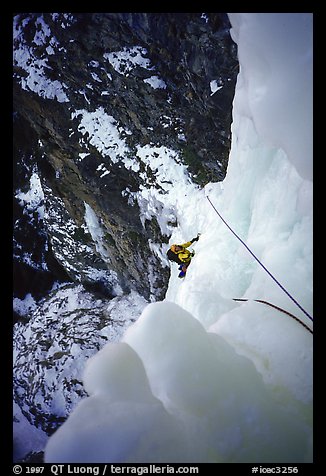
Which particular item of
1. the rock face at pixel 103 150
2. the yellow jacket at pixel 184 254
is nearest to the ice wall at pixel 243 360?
the yellow jacket at pixel 184 254

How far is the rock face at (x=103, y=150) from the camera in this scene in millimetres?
5445

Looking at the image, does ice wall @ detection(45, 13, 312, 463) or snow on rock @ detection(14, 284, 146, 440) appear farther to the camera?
snow on rock @ detection(14, 284, 146, 440)

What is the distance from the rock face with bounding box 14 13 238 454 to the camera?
5.45 m

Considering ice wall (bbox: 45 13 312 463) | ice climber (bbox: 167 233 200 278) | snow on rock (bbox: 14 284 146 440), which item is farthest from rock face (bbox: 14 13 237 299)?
ice wall (bbox: 45 13 312 463)

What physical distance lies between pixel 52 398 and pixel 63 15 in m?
8.83

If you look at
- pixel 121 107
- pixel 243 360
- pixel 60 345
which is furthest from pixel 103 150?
pixel 243 360

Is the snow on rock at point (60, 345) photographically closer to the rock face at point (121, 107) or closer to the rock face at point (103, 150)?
the rock face at point (103, 150)

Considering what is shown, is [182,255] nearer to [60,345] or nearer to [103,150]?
[103,150]

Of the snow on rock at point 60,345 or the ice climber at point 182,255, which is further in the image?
the snow on rock at point 60,345

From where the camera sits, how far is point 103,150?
7.60 m

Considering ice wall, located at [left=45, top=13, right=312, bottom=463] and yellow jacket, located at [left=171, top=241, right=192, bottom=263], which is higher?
yellow jacket, located at [left=171, top=241, right=192, bottom=263]

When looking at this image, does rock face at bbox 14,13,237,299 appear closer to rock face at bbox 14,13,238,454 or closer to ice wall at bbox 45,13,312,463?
rock face at bbox 14,13,238,454

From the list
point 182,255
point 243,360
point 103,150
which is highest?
point 103,150
